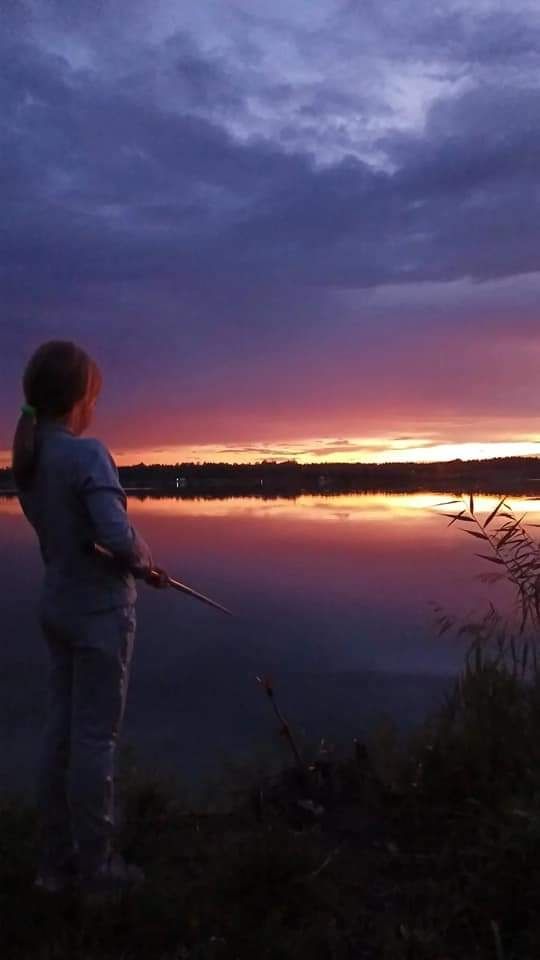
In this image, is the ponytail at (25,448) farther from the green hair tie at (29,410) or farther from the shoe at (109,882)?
the shoe at (109,882)

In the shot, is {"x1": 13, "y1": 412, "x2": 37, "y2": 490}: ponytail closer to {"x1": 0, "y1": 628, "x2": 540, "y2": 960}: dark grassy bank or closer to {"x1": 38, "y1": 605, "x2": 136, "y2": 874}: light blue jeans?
{"x1": 38, "y1": 605, "x2": 136, "y2": 874}: light blue jeans

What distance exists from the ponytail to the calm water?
2527mm

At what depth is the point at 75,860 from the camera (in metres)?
3.55

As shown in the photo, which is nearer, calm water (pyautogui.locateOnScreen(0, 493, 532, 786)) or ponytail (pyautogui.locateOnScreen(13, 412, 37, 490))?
ponytail (pyautogui.locateOnScreen(13, 412, 37, 490))

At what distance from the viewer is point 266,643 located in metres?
9.39

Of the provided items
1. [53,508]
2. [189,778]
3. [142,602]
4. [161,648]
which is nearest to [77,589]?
[53,508]

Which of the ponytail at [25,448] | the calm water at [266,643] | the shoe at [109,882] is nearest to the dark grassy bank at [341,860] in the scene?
the shoe at [109,882]

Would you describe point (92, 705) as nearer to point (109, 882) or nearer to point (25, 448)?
point (109, 882)

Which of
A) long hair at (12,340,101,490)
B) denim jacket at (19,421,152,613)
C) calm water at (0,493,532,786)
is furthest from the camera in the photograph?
calm water at (0,493,532,786)

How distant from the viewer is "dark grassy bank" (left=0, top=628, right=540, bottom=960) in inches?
122

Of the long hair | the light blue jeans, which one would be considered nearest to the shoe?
the light blue jeans

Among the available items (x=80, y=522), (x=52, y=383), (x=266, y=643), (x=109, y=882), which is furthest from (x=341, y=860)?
(x=266, y=643)

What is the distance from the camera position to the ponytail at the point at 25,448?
3.35 meters

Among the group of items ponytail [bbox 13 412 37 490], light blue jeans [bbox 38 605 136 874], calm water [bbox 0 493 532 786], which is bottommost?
calm water [bbox 0 493 532 786]
